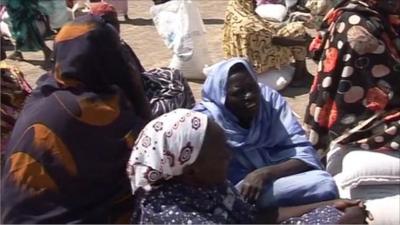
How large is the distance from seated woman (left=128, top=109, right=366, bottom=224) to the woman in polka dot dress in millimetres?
1243

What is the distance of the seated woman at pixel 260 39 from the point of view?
286 inches

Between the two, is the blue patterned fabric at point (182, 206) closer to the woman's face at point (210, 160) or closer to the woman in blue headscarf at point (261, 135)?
the woman's face at point (210, 160)

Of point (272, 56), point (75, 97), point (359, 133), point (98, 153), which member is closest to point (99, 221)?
point (98, 153)

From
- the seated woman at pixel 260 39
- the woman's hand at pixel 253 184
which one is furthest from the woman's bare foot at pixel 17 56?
the woman's hand at pixel 253 184

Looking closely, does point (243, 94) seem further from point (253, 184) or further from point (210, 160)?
point (210, 160)

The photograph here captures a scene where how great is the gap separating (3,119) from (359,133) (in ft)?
6.11

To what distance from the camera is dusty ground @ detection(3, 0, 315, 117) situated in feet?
25.0

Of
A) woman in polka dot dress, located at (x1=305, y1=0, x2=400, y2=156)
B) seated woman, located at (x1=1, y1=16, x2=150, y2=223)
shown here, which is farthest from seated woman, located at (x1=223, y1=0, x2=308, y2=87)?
seated woman, located at (x1=1, y1=16, x2=150, y2=223)

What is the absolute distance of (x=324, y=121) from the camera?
14.7ft

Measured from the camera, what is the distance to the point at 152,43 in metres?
9.80

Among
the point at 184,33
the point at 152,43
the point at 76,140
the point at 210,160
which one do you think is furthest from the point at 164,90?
the point at 152,43

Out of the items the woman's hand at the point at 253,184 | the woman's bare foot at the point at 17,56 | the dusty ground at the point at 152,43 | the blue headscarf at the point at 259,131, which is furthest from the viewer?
the woman's bare foot at the point at 17,56

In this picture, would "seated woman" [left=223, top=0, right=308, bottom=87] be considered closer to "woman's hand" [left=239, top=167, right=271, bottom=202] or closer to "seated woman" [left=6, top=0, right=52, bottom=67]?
"seated woman" [left=6, top=0, right=52, bottom=67]

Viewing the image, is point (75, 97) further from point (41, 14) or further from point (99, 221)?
point (41, 14)
